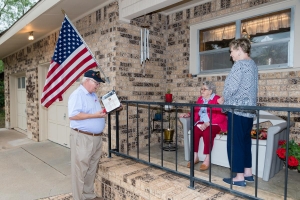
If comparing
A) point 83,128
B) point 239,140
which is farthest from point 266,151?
point 83,128

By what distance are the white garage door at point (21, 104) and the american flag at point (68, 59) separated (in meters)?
5.20

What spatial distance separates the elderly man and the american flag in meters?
0.89

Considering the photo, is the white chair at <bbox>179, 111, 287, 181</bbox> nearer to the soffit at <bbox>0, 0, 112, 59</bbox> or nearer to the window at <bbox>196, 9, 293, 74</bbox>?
the window at <bbox>196, 9, 293, 74</bbox>

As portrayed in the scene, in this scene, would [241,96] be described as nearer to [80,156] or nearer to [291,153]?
[291,153]

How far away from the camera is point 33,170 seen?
4172 mm

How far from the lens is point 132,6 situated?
3566mm

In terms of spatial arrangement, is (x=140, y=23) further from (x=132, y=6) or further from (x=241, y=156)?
(x=241, y=156)

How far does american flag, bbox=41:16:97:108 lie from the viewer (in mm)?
3506

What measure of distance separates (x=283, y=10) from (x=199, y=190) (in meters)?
2.67

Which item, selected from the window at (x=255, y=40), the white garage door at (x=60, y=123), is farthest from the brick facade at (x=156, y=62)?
the white garage door at (x=60, y=123)

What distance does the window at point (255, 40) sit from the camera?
3.19 metres

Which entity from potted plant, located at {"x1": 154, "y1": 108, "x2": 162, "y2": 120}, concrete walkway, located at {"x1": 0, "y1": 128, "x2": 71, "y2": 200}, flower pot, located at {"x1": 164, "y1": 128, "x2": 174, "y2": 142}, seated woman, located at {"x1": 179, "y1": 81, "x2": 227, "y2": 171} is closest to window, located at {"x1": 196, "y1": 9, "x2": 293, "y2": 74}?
seated woman, located at {"x1": 179, "y1": 81, "x2": 227, "y2": 171}

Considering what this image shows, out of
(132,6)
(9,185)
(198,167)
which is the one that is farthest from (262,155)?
(9,185)

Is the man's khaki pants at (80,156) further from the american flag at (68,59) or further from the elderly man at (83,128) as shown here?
the american flag at (68,59)
